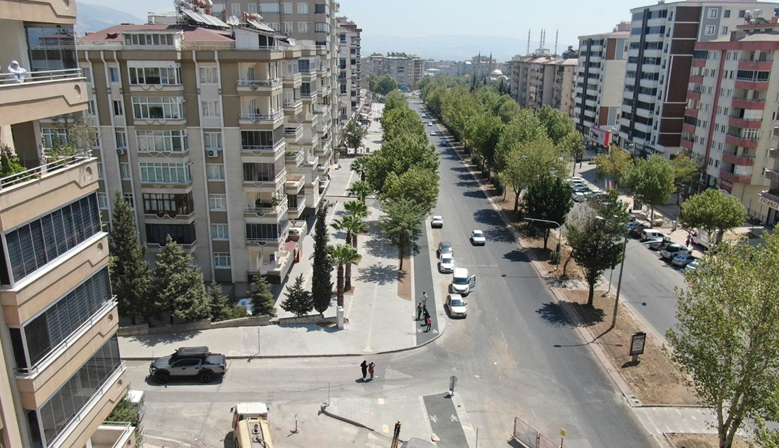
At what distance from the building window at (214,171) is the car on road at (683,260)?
140 feet

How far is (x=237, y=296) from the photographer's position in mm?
45469

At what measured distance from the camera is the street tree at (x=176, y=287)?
121 feet

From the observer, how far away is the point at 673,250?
57.2 meters

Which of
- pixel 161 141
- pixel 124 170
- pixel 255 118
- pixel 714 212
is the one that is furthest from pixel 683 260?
pixel 124 170

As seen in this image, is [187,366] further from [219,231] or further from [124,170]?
[124,170]

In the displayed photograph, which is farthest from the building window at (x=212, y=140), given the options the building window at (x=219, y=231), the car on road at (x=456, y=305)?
the car on road at (x=456, y=305)

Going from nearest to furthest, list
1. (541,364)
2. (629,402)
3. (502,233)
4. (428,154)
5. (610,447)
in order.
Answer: (610,447) → (629,402) → (541,364) → (502,233) → (428,154)

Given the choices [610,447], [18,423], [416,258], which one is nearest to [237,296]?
[416,258]

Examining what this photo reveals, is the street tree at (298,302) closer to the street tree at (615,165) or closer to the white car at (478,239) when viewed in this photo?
the white car at (478,239)

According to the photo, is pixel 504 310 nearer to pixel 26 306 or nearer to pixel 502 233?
pixel 502 233

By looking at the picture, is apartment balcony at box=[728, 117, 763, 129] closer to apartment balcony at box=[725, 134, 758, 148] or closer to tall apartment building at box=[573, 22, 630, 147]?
apartment balcony at box=[725, 134, 758, 148]

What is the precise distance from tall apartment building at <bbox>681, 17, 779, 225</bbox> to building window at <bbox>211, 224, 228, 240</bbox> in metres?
57.8

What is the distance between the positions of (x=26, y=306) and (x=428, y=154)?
198 feet

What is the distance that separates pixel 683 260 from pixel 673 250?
238 cm
